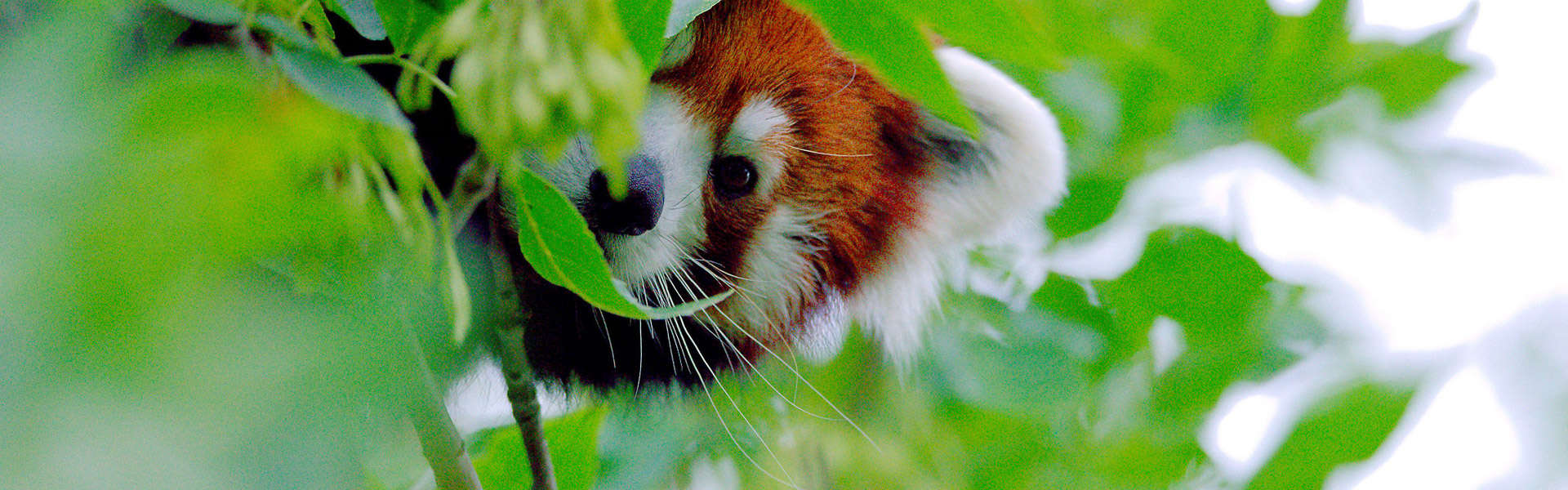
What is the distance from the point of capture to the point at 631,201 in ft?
4.67

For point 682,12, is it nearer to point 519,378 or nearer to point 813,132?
point 519,378

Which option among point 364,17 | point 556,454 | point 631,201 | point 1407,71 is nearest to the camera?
point 364,17

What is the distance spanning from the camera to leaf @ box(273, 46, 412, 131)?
1.89 feet

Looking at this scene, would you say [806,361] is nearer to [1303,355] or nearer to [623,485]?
[623,485]

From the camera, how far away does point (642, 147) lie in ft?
4.76

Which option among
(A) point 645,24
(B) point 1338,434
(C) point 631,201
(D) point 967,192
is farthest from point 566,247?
(D) point 967,192

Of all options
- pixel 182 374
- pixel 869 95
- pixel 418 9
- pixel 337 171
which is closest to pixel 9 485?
pixel 182 374

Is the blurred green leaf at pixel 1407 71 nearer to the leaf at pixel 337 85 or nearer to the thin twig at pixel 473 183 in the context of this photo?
the thin twig at pixel 473 183

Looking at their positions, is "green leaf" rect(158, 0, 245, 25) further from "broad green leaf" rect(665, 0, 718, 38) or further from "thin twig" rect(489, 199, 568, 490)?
"thin twig" rect(489, 199, 568, 490)

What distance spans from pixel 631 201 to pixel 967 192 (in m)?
0.86

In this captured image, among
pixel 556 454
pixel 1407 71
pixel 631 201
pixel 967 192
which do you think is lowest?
pixel 556 454

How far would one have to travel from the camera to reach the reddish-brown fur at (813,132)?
159 cm

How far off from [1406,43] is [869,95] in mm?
877

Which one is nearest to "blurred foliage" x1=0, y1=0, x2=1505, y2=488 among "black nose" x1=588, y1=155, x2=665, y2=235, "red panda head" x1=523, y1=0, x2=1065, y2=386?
"black nose" x1=588, y1=155, x2=665, y2=235
